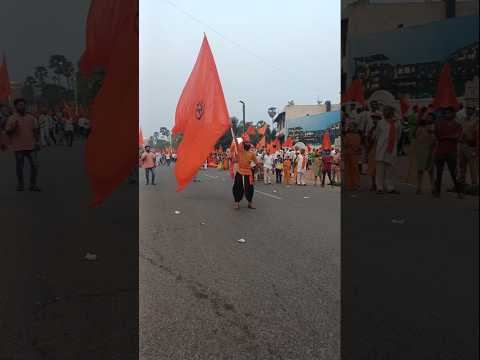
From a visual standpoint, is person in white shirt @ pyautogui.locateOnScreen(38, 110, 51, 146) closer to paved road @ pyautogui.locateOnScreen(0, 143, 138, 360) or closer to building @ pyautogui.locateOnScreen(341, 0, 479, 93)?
paved road @ pyautogui.locateOnScreen(0, 143, 138, 360)

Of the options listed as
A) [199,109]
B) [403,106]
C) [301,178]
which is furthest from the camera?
[301,178]

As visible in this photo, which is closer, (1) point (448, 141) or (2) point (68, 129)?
(1) point (448, 141)

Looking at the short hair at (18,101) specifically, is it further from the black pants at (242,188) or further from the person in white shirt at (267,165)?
the person in white shirt at (267,165)

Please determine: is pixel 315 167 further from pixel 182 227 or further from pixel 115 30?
pixel 115 30

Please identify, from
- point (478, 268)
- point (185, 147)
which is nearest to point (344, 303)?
point (478, 268)

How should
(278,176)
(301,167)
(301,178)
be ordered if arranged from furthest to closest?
(278,176) < (301,178) < (301,167)

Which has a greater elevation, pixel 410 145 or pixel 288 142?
pixel 288 142

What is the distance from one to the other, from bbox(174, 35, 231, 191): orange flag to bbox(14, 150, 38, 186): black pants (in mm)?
2325

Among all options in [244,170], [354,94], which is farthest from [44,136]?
[244,170]

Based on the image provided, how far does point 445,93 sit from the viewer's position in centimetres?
146

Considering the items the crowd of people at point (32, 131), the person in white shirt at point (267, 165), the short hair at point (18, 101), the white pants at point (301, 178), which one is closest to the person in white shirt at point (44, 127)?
the crowd of people at point (32, 131)

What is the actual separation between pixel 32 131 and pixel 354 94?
59.0 inches

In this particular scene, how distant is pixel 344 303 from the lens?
2398 mm

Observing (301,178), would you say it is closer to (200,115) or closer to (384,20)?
(200,115)
